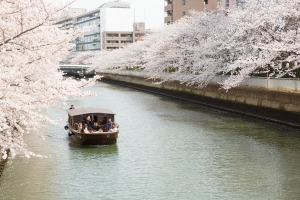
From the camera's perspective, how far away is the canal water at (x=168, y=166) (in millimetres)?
18484

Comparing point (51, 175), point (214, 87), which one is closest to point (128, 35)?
point (214, 87)

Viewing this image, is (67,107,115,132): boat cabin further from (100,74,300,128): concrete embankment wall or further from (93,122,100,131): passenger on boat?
(100,74,300,128): concrete embankment wall

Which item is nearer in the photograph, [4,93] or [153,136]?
[4,93]

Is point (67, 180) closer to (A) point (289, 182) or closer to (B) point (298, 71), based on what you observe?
(A) point (289, 182)

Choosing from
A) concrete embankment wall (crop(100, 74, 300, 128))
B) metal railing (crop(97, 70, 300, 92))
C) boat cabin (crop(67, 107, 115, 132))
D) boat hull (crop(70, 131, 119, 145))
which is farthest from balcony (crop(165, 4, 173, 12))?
boat hull (crop(70, 131, 119, 145))

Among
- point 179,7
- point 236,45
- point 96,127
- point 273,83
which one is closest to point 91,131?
point 96,127

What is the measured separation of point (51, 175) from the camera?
2109 centimetres

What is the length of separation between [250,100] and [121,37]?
15913cm

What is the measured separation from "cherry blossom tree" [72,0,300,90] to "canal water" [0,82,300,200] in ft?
17.0

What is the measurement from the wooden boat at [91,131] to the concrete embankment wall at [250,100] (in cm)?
1251

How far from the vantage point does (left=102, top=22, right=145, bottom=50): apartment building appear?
192250mm

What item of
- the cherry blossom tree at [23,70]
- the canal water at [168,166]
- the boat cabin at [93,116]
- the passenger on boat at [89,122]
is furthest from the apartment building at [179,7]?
the cherry blossom tree at [23,70]

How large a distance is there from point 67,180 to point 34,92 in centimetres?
1019

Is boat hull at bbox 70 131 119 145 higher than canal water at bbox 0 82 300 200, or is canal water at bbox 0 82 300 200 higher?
boat hull at bbox 70 131 119 145
